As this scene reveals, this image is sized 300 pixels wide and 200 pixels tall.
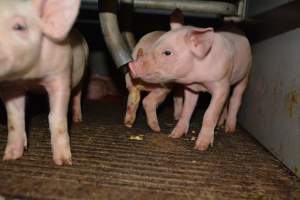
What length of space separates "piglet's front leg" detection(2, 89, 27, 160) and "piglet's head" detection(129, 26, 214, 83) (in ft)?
2.36

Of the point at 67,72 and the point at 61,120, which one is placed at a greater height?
the point at 67,72

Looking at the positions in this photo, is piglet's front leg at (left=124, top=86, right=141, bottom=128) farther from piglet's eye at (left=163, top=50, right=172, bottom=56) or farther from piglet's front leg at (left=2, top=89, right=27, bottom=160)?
piglet's front leg at (left=2, top=89, right=27, bottom=160)

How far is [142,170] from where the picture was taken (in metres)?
2.00

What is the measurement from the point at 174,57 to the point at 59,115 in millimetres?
789

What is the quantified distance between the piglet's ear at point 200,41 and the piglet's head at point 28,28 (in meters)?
0.76

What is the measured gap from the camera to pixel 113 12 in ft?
8.39

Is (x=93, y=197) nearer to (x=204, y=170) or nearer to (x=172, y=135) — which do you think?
(x=204, y=170)

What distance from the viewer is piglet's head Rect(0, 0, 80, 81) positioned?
169 centimetres

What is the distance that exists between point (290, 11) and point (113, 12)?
3.52 ft

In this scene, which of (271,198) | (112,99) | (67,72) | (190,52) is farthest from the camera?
(112,99)

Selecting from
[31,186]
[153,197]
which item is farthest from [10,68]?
[153,197]

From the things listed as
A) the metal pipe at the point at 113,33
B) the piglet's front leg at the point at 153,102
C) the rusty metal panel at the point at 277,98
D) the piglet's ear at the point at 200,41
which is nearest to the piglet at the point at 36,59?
the metal pipe at the point at 113,33

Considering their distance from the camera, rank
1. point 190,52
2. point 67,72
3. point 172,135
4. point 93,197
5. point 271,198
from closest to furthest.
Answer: point 93,197 < point 271,198 < point 67,72 < point 190,52 < point 172,135

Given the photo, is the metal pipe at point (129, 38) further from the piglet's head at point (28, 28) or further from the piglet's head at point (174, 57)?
the piglet's head at point (28, 28)
